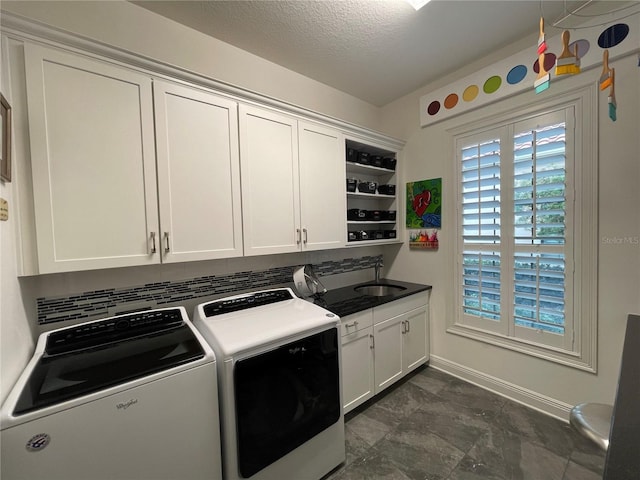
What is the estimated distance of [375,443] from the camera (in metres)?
1.75

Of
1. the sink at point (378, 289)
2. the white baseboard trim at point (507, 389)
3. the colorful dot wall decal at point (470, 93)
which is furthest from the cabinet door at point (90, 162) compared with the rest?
the white baseboard trim at point (507, 389)

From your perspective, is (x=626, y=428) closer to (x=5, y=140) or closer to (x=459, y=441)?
(x=459, y=441)

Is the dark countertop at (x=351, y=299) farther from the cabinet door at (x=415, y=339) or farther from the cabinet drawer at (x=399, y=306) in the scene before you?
the cabinet door at (x=415, y=339)

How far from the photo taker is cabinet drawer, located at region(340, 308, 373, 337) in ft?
6.03

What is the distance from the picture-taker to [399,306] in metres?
2.26

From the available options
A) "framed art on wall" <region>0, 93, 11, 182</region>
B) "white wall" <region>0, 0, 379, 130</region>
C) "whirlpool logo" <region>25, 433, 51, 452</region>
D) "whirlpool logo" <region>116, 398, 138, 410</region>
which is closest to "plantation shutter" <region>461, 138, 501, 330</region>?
"white wall" <region>0, 0, 379, 130</region>

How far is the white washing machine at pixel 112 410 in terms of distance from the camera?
0.85 meters

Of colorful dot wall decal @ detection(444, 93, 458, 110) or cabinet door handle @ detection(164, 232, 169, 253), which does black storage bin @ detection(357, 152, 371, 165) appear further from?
cabinet door handle @ detection(164, 232, 169, 253)

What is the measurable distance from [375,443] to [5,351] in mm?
1955

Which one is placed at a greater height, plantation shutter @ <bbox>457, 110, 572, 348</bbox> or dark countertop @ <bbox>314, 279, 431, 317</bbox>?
plantation shutter @ <bbox>457, 110, 572, 348</bbox>

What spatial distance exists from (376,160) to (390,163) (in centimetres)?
20

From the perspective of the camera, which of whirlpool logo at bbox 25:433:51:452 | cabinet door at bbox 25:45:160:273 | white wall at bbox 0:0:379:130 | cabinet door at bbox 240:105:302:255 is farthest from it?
cabinet door at bbox 240:105:302:255

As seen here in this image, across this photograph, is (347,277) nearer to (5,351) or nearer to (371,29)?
(371,29)

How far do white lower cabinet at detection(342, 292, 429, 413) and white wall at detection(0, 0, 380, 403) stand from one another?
760mm
